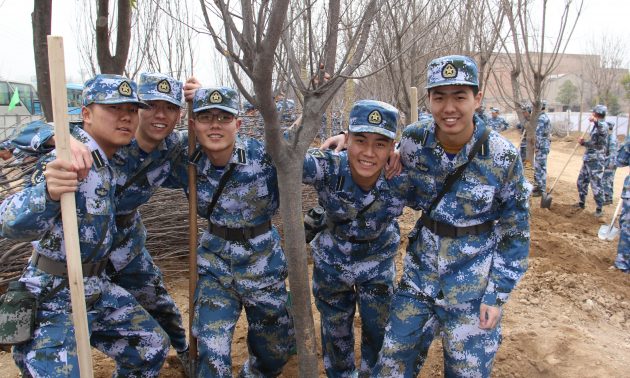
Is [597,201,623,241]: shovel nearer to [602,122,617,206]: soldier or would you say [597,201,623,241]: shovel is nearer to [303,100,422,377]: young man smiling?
[602,122,617,206]: soldier

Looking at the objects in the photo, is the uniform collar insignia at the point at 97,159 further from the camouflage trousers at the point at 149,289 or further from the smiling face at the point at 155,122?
the camouflage trousers at the point at 149,289

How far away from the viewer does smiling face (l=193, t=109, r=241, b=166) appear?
113 inches

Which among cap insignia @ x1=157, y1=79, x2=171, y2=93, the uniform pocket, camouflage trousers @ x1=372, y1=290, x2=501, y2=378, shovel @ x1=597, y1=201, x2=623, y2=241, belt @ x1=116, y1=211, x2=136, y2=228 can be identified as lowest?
shovel @ x1=597, y1=201, x2=623, y2=241

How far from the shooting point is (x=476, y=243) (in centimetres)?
273

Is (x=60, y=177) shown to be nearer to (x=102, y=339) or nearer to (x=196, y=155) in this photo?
(x=196, y=155)

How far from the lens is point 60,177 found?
212 centimetres

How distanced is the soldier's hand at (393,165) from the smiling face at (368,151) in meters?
0.03

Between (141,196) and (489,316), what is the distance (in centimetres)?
217

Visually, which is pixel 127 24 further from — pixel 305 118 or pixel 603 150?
pixel 603 150

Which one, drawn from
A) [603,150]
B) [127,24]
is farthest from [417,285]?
[603,150]

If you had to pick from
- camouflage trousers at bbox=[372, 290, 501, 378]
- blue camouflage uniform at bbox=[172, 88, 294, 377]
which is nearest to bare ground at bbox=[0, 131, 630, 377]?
blue camouflage uniform at bbox=[172, 88, 294, 377]

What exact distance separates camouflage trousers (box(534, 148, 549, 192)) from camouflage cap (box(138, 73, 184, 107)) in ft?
32.5

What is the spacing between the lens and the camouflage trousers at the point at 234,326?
9.71 feet

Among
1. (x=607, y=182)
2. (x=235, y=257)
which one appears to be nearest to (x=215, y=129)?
(x=235, y=257)
